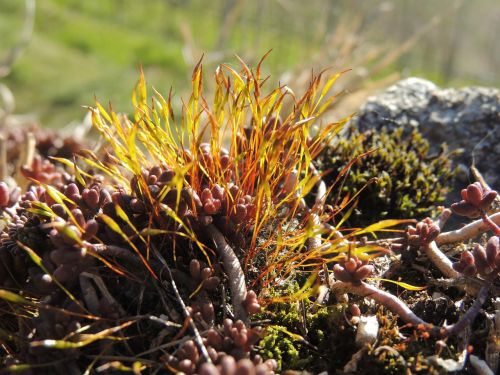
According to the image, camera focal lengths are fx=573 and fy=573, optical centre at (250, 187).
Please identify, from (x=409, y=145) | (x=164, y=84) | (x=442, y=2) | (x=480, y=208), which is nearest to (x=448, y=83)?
(x=164, y=84)

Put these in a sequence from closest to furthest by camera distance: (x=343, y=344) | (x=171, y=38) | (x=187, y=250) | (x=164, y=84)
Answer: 1. (x=343, y=344)
2. (x=187, y=250)
3. (x=164, y=84)
4. (x=171, y=38)

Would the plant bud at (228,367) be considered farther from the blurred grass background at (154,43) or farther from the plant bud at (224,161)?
the blurred grass background at (154,43)

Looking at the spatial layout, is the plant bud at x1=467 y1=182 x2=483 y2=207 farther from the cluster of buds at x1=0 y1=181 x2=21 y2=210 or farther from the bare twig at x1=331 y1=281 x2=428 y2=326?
the cluster of buds at x1=0 y1=181 x2=21 y2=210

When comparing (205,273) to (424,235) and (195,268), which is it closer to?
(195,268)

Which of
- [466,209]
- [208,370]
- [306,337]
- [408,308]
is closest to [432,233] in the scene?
[466,209]

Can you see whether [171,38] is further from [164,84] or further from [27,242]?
[27,242]

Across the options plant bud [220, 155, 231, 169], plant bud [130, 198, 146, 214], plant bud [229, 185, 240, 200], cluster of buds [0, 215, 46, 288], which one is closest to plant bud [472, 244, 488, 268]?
plant bud [229, 185, 240, 200]
